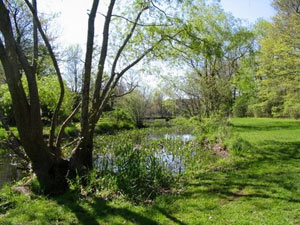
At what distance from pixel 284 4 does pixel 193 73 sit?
768 centimetres

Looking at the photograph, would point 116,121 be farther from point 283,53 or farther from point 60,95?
point 60,95

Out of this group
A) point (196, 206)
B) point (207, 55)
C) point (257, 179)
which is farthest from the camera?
point (207, 55)

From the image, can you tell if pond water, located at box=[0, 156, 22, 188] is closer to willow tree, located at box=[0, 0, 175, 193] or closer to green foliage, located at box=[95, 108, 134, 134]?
willow tree, located at box=[0, 0, 175, 193]

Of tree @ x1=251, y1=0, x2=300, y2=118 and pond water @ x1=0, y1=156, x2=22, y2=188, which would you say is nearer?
pond water @ x1=0, y1=156, x2=22, y2=188

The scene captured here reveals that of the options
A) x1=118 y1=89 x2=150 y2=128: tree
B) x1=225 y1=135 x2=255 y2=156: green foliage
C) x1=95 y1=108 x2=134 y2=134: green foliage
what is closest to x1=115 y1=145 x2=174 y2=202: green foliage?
x1=225 y1=135 x2=255 y2=156: green foliage

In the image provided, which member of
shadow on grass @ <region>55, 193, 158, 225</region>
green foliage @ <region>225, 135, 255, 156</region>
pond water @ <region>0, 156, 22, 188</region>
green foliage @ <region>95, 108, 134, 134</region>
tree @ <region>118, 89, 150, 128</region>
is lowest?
pond water @ <region>0, 156, 22, 188</region>

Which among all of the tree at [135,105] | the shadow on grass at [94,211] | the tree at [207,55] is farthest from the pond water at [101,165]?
the tree at [135,105]

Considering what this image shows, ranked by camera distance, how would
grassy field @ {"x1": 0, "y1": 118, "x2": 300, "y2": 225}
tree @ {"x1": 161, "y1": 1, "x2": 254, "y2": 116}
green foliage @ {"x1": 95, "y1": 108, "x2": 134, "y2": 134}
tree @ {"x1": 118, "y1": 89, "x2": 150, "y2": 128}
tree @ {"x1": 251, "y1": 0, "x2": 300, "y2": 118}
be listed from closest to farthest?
1. grassy field @ {"x1": 0, "y1": 118, "x2": 300, "y2": 225}
2. tree @ {"x1": 161, "y1": 1, "x2": 254, "y2": 116}
3. tree @ {"x1": 251, "y1": 0, "x2": 300, "y2": 118}
4. green foliage @ {"x1": 95, "y1": 108, "x2": 134, "y2": 134}
5. tree @ {"x1": 118, "y1": 89, "x2": 150, "y2": 128}

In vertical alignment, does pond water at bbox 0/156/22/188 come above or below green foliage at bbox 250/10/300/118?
below

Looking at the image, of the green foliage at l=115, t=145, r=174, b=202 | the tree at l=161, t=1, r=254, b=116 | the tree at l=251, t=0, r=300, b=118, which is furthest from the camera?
the tree at l=251, t=0, r=300, b=118

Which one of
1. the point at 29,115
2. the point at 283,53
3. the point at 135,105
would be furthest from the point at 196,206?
the point at 135,105

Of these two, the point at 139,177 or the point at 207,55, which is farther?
the point at 207,55

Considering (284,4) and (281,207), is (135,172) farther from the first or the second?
(284,4)

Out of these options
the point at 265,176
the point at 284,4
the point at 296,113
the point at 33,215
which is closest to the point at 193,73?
the point at 284,4
